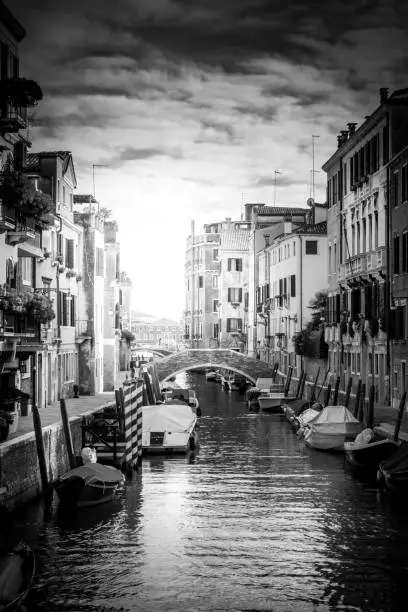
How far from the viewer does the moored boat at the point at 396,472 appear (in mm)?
23938

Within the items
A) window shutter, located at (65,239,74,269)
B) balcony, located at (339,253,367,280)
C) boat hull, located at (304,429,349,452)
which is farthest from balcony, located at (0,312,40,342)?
balcony, located at (339,253,367,280)

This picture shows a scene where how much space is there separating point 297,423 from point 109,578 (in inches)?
939

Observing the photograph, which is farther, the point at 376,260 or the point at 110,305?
the point at 110,305

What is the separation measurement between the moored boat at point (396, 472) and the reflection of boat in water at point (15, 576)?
11068mm

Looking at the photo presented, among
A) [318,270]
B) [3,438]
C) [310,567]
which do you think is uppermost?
[318,270]

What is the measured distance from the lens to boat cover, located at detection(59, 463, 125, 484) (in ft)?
77.2

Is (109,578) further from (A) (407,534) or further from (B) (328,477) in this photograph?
(B) (328,477)

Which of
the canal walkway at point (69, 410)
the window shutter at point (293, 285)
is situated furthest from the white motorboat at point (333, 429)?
the window shutter at point (293, 285)

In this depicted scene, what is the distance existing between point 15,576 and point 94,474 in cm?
899

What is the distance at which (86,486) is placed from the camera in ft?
76.6

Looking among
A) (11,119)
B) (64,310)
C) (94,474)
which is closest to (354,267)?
(64,310)

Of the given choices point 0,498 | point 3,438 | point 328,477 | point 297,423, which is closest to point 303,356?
point 297,423

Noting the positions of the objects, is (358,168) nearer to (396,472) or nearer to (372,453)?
(372,453)

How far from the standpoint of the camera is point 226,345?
285ft
